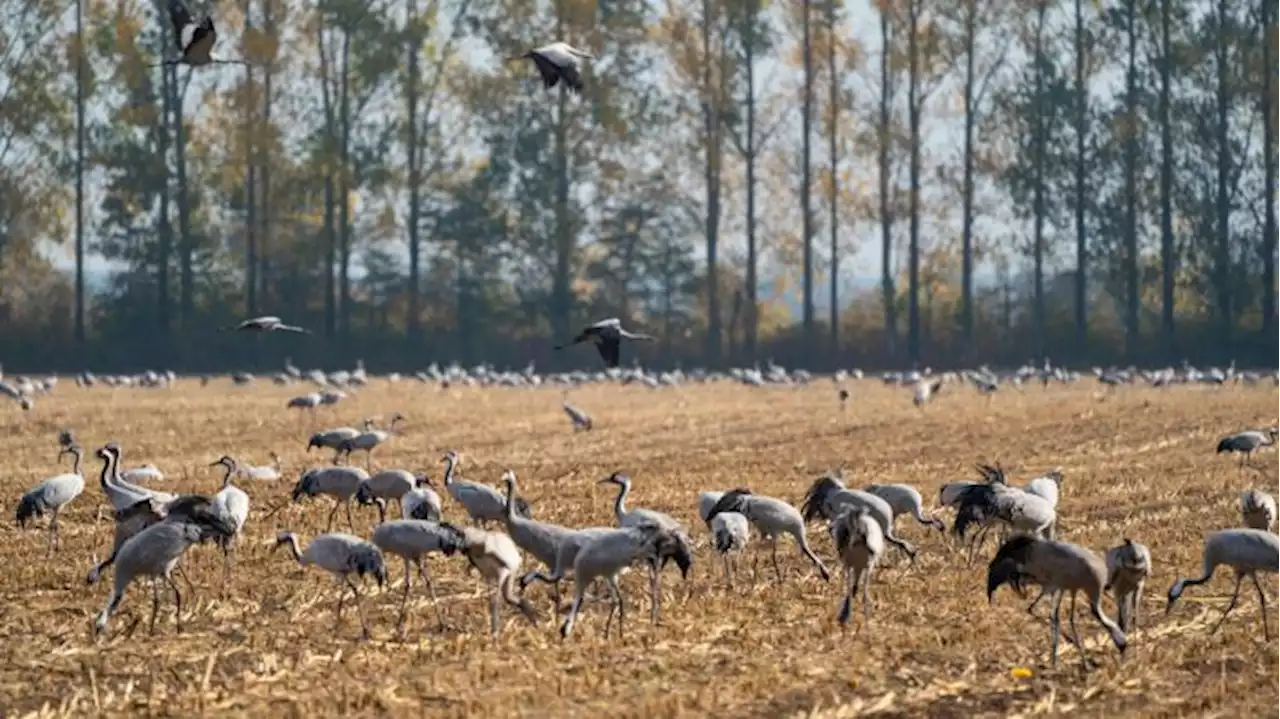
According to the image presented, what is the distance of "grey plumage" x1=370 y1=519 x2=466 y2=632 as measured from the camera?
11148 mm

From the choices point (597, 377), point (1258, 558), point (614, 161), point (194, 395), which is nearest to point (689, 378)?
point (597, 377)

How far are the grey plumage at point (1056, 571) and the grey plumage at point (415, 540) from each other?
277cm

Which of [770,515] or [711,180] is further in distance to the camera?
[711,180]

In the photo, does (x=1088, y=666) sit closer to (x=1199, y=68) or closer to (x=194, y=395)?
(x=194, y=395)

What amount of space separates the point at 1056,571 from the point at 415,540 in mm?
3332

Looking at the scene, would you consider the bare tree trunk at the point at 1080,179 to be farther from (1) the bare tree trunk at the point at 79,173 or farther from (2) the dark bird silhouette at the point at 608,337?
(2) the dark bird silhouette at the point at 608,337

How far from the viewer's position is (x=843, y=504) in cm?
1344

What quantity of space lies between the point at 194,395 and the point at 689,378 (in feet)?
41.7

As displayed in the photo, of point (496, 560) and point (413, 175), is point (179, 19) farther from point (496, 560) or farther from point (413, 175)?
point (413, 175)

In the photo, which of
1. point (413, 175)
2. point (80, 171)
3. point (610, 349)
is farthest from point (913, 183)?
point (610, 349)

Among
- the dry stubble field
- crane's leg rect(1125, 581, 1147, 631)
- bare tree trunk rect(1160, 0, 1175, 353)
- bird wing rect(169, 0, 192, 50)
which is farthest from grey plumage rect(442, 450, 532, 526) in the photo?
bare tree trunk rect(1160, 0, 1175, 353)

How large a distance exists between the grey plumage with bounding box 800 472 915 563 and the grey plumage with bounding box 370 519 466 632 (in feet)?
9.06

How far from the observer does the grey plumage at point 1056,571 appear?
32.8ft

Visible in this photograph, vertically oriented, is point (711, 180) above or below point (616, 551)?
above
